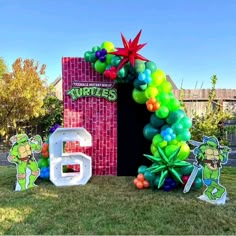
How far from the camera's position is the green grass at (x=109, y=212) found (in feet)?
10.9

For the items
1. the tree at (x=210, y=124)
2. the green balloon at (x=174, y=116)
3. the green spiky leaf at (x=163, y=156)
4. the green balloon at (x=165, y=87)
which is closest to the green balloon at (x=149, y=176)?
the green spiky leaf at (x=163, y=156)

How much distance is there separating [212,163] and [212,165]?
29 mm

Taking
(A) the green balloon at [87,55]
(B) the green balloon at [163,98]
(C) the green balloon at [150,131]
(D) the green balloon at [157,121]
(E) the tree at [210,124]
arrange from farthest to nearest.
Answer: (E) the tree at [210,124]
(A) the green balloon at [87,55]
(C) the green balloon at [150,131]
(D) the green balloon at [157,121]
(B) the green balloon at [163,98]

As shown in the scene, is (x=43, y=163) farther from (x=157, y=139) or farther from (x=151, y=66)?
(x=151, y=66)

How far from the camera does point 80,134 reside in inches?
214

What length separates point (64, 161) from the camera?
5266 mm

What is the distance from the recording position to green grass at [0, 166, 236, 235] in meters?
3.34

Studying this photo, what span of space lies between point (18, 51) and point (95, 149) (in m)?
7.26

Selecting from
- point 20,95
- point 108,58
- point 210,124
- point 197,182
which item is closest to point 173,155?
point 197,182

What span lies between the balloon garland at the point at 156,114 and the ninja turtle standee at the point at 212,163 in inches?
15.7

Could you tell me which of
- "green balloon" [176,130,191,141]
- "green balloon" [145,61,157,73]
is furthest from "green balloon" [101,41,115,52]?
"green balloon" [176,130,191,141]

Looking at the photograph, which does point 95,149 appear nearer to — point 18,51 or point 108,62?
point 108,62

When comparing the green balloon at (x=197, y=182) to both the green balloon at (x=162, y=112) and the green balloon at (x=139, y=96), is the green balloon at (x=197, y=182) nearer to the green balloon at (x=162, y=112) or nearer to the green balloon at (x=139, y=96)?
the green balloon at (x=162, y=112)

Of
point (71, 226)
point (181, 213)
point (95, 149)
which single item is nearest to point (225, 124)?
point (95, 149)
